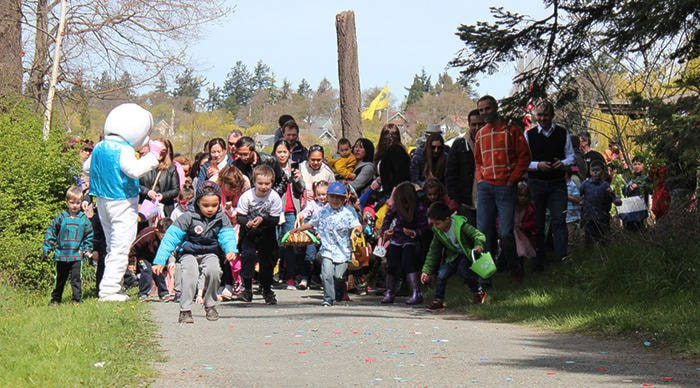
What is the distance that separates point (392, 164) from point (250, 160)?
207cm

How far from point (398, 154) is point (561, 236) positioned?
2898 mm

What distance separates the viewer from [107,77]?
71.5 feet

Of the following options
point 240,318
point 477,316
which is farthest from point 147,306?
point 477,316

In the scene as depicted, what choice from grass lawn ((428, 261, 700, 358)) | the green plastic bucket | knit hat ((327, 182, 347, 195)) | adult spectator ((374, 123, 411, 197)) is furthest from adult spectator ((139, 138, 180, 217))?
the green plastic bucket

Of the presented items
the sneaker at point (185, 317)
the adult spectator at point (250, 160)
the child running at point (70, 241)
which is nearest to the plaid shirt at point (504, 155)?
the adult spectator at point (250, 160)

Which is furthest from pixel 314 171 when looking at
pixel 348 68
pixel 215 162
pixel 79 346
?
pixel 79 346

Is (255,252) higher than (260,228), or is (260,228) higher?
(260,228)

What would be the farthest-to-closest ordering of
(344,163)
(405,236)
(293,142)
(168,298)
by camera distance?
(344,163) < (293,142) < (405,236) < (168,298)

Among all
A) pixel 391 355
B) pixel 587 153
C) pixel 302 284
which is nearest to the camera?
pixel 391 355

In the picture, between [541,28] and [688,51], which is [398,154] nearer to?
[541,28]

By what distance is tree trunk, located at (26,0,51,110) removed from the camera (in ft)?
67.1

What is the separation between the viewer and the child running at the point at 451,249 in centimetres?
1155

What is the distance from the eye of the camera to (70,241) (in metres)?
11.6

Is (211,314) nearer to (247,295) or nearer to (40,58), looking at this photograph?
(247,295)
